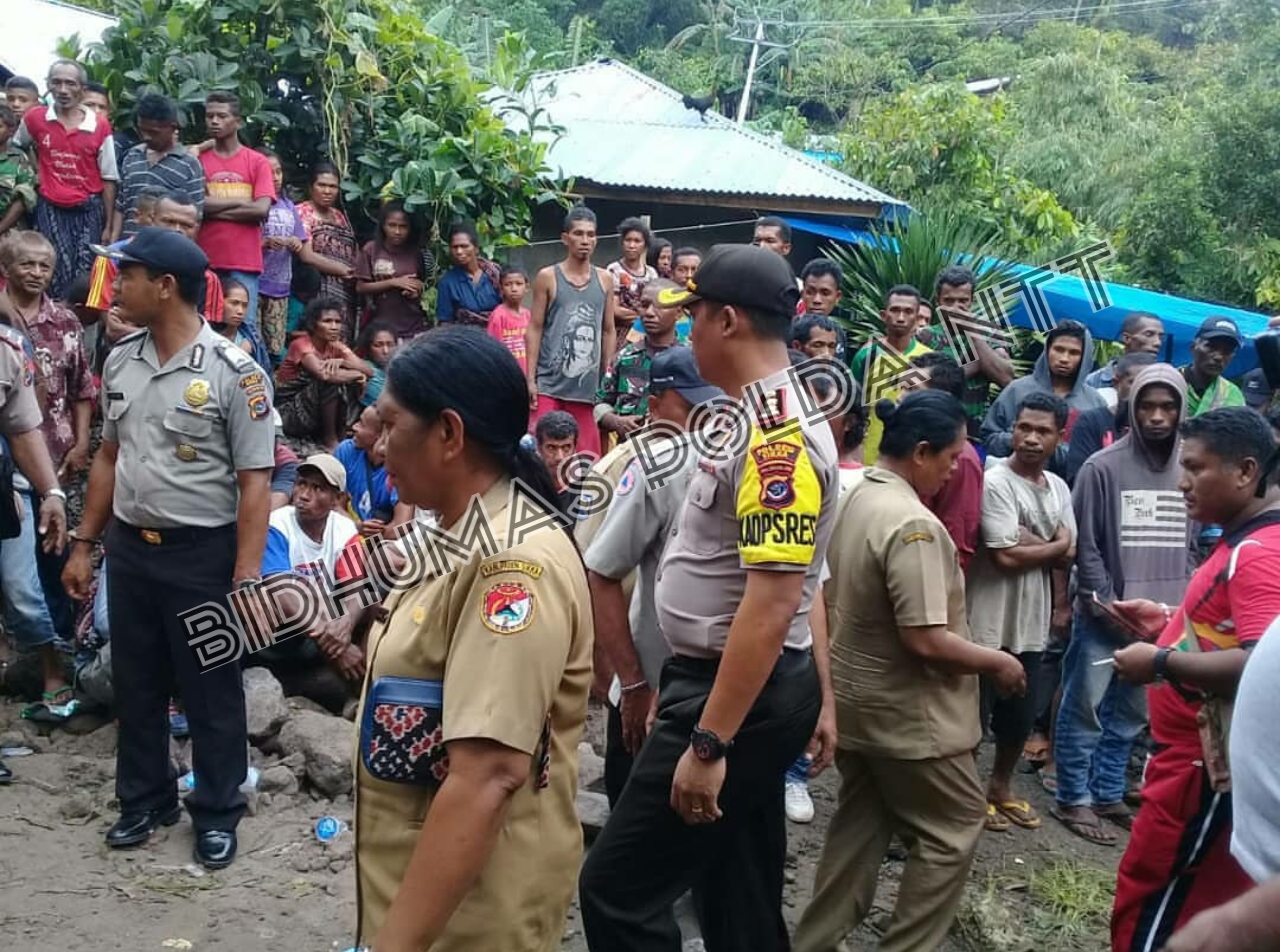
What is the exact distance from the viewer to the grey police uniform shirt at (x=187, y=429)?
12.5ft

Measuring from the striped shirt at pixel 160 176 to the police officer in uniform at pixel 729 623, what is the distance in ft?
15.1

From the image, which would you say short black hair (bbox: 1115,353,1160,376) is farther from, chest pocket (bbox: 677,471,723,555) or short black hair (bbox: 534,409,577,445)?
chest pocket (bbox: 677,471,723,555)

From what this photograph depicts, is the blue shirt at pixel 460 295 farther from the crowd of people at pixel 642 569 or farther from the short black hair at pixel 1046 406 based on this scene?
the short black hair at pixel 1046 406

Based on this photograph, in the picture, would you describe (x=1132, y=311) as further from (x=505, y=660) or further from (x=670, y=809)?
(x=505, y=660)

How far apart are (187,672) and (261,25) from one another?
531cm

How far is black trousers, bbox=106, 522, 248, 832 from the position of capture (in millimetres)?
3871

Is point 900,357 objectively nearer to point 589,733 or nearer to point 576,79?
point 589,733

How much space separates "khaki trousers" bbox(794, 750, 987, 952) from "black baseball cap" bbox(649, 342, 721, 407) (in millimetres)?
1187

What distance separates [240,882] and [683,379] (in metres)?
2.28

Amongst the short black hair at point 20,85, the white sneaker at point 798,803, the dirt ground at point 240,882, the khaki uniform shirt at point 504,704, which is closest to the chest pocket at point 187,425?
the dirt ground at point 240,882

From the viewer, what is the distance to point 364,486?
6.05 meters

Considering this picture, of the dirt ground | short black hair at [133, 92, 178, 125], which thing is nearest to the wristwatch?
the dirt ground

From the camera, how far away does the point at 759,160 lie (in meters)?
11.9

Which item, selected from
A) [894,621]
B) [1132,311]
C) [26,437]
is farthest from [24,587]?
[1132,311]
